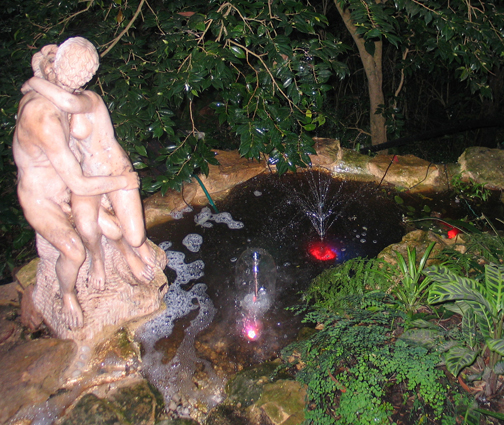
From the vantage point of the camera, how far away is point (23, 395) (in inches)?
87.4

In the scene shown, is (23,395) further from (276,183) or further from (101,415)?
(276,183)

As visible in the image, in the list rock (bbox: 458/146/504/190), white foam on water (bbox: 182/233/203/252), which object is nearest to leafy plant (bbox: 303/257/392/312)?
white foam on water (bbox: 182/233/203/252)

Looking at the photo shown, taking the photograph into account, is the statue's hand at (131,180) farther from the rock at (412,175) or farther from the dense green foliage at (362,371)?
the rock at (412,175)

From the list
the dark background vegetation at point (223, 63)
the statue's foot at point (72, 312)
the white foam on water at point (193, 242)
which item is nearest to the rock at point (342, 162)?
the dark background vegetation at point (223, 63)

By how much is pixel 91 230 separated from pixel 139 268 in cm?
52

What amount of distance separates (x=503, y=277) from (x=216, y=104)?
2.34 metres

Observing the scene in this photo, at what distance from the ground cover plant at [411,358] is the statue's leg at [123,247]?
1194 mm

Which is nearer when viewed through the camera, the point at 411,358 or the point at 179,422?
the point at 411,358

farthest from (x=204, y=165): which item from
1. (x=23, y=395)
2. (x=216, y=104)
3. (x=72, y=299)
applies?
(x=23, y=395)

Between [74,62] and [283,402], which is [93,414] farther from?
[74,62]

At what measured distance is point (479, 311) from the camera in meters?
2.07

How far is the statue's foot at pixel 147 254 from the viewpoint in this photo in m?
2.79

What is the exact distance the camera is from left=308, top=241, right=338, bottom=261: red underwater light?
Answer: 3.44m

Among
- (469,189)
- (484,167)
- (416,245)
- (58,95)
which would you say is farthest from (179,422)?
(484,167)
